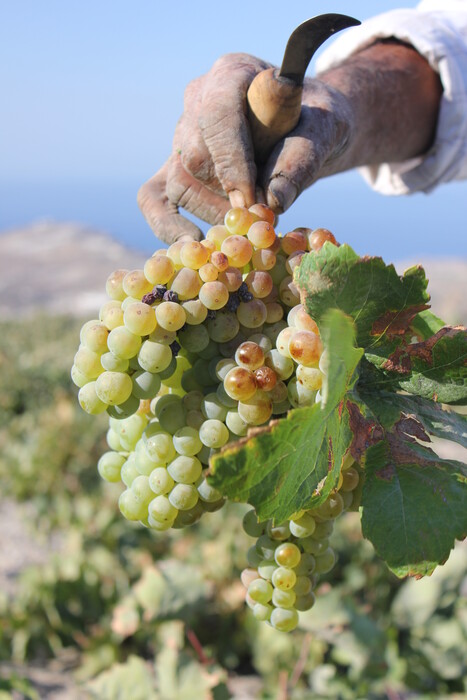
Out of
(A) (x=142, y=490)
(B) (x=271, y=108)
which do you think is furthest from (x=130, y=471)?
(B) (x=271, y=108)

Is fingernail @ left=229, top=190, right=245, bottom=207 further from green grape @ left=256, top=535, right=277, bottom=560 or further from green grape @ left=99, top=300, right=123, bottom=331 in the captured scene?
green grape @ left=256, top=535, right=277, bottom=560

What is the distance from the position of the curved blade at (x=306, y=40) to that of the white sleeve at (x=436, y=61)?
1.09 metres

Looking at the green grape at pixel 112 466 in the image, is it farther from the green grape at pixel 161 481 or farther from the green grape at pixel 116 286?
the green grape at pixel 116 286

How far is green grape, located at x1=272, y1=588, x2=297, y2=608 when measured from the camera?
3.21 feet

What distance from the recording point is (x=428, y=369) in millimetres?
831

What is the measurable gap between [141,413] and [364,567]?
2.33m

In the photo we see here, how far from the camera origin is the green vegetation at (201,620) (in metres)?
2.19

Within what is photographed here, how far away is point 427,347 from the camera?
0.82 m

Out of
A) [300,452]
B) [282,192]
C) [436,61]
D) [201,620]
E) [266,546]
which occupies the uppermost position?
[436,61]

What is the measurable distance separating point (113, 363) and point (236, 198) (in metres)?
0.37

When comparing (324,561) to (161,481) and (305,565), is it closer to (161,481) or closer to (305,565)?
(305,565)

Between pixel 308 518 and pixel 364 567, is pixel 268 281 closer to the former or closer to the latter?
pixel 308 518

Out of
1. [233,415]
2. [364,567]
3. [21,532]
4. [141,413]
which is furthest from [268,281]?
[21,532]

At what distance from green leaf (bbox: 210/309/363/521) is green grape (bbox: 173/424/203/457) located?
20 cm
